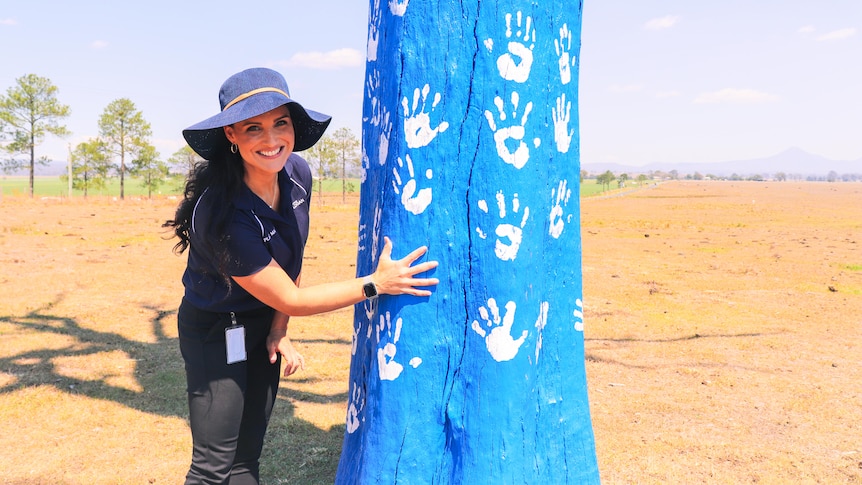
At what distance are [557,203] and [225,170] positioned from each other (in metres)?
1.08

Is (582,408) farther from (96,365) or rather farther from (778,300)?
(778,300)

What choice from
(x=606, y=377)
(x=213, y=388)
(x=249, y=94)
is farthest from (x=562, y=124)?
(x=606, y=377)

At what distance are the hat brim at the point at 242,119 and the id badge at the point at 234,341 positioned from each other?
23.4 inches

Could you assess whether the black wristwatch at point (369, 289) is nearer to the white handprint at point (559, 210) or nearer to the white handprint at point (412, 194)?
the white handprint at point (412, 194)

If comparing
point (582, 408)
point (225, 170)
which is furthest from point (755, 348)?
point (225, 170)

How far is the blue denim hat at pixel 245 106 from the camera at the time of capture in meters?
1.92

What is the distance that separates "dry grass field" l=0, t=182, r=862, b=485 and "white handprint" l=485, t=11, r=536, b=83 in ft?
6.76

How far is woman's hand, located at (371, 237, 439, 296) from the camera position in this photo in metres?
1.81

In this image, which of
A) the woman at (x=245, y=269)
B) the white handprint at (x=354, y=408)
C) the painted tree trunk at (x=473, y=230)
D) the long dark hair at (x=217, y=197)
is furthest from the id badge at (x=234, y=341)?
the painted tree trunk at (x=473, y=230)

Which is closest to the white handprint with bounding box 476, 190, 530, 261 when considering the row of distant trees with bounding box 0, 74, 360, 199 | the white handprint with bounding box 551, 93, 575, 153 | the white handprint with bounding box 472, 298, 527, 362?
the white handprint with bounding box 472, 298, 527, 362

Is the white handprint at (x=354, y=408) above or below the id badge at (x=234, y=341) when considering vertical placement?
below

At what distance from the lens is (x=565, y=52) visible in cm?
190

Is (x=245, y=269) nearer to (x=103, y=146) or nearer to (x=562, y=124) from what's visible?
(x=562, y=124)

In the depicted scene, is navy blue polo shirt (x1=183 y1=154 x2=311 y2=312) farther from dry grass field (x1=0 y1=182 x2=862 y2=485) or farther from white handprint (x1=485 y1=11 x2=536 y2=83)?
dry grass field (x1=0 y1=182 x2=862 y2=485)
